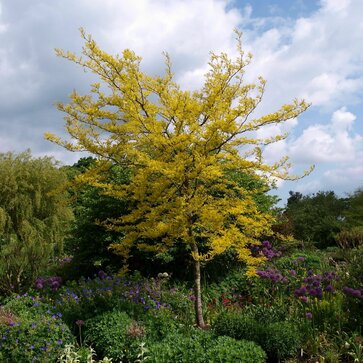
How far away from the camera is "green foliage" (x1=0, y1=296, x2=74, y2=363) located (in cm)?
580

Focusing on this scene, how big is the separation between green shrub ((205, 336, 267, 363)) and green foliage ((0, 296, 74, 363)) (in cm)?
193

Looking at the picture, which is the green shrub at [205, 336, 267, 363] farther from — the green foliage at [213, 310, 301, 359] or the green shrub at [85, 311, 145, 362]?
the green shrub at [85, 311, 145, 362]

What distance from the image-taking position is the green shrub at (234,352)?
5.31 metres

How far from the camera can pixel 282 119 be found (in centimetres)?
705

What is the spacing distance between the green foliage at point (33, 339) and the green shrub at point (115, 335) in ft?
1.13

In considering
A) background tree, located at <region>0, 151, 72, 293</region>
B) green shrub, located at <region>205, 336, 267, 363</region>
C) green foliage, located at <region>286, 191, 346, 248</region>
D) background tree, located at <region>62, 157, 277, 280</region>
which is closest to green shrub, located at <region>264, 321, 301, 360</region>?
green shrub, located at <region>205, 336, 267, 363</region>

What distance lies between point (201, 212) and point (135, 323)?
5.66ft

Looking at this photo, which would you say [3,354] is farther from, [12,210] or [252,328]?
[12,210]

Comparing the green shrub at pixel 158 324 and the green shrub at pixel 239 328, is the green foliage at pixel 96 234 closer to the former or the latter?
the green shrub at pixel 158 324

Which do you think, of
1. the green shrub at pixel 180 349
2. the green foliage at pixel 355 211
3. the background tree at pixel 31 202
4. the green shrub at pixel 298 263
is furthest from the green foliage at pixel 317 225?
the green shrub at pixel 180 349

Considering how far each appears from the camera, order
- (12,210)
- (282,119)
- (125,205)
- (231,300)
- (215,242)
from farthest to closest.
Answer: (12,210) → (125,205) → (231,300) → (282,119) → (215,242)

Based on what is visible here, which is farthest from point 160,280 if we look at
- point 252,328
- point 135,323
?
point 252,328

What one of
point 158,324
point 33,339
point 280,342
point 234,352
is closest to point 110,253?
A: point 158,324

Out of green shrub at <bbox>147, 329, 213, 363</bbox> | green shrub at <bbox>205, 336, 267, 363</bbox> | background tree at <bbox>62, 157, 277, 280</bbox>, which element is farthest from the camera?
→ background tree at <bbox>62, 157, 277, 280</bbox>
